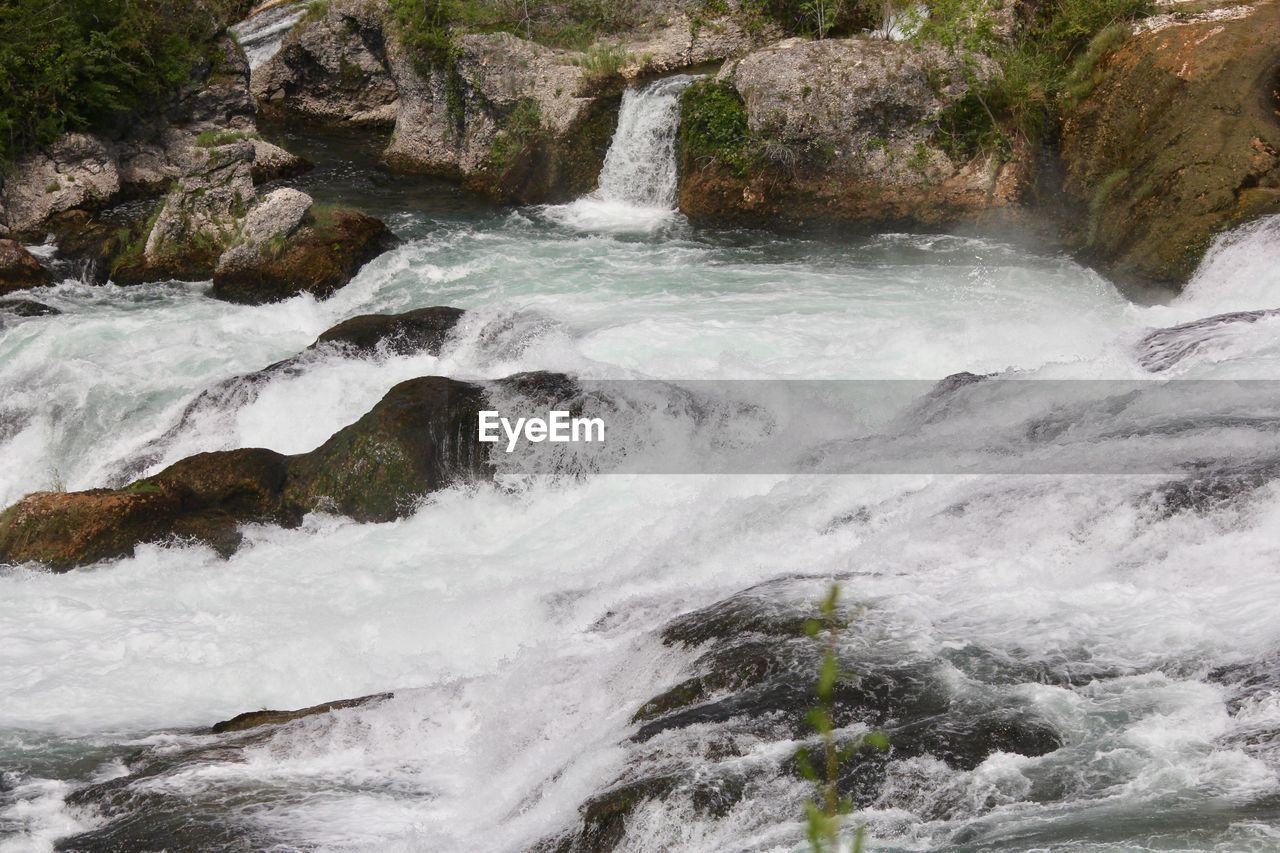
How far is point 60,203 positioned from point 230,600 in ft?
29.5

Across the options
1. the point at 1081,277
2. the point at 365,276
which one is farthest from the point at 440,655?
the point at 1081,277

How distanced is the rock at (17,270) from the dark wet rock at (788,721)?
10.5 m

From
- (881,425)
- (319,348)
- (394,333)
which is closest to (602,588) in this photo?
(881,425)

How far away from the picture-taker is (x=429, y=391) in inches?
373

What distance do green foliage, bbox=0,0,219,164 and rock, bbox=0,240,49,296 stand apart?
211cm

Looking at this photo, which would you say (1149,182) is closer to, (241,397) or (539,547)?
(539,547)

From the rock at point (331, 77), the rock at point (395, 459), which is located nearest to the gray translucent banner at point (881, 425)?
the rock at point (395, 459)

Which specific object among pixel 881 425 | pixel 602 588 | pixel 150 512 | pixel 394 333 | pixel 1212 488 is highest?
pixel 394 333

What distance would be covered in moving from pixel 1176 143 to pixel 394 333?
26.1 ft

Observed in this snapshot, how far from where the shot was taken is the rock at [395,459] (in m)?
9.13

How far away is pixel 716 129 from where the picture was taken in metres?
14.8

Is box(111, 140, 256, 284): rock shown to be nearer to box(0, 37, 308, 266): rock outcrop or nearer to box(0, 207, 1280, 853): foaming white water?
box(0, 37, 308, 266): rock outcrop

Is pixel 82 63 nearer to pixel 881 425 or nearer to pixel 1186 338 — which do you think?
pixel 881 425

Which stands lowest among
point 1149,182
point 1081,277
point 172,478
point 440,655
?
point 440,655
